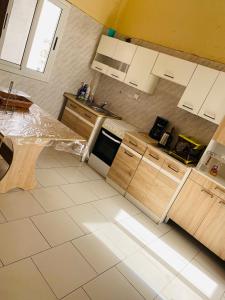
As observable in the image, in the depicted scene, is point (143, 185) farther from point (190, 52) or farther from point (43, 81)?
point (43, 81)

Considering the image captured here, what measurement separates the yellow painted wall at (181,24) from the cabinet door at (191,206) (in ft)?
5.97

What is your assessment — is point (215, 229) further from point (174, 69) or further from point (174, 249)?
point (174, 69)

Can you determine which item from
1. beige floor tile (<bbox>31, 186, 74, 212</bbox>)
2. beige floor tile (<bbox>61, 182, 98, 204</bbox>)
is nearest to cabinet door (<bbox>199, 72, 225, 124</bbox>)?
beige floor tile (<bbox>61, 182, 98, 204</bbox>)

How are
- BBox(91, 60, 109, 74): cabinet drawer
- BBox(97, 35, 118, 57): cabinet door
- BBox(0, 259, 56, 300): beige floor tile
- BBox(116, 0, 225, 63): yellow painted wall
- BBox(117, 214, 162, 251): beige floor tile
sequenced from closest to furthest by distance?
BBox(0, 259, 56, 300): beige floor tile, BBox(117, 214, 162, 251): beige floor tile, BBox(116, 0, 225, 63): yellow painted wall, BBox(97, 35, 118, 57): cabinet door, BBox(91, 60, 109, 74): cabinet drawer

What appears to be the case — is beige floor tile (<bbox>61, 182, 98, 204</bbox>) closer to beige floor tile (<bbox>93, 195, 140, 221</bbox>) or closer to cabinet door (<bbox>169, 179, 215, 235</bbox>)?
beige floor tile (<bbox>93, 195, 140, 221</bbox>)

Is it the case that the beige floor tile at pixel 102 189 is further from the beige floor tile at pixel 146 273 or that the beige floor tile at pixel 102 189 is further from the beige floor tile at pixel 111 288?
the beige floor tile at pixel 111 288

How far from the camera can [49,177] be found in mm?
3467

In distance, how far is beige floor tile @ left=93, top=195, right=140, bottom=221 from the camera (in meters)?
3.26

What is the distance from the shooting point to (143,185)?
362 cm

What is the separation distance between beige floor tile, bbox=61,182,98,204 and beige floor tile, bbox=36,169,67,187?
4.9 inches

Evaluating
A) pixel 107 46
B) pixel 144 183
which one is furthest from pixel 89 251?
A: pixel 107 46

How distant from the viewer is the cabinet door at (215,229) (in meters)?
3.05

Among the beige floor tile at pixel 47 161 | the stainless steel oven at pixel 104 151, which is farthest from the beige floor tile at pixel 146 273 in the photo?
the beige floor tile at pixel 47 161

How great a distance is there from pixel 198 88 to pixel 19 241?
109 inches
